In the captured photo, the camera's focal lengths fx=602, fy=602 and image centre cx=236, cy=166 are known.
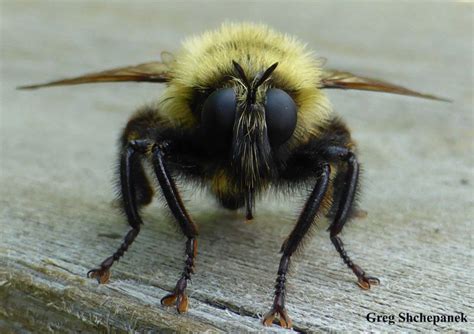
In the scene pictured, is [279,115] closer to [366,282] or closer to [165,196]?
[165,196]

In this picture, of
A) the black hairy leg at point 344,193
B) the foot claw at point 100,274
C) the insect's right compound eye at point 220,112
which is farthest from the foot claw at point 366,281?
the foot claw at point 100,274

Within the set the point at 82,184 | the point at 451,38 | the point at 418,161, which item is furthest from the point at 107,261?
the point at 451,38

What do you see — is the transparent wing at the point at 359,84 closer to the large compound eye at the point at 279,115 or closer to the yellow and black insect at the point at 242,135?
the yellow and black insect at the point at 242,135

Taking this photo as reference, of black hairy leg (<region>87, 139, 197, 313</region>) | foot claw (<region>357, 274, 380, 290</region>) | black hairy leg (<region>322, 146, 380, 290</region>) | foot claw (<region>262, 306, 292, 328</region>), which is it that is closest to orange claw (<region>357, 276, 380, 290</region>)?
foot claw (<region>357, 274, 380, 290</region>)

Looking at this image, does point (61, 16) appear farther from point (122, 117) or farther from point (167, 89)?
point (167, 89)

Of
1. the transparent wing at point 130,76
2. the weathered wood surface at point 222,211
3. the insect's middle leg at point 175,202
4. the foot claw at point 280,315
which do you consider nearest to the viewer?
the foot claw at point 280,315

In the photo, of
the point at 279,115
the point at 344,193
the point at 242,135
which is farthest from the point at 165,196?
the point at 344,193
